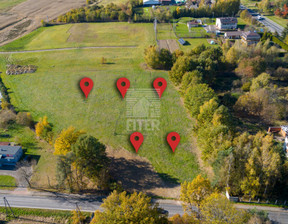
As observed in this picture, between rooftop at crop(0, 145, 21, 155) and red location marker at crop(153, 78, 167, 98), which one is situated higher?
red location marker at crop(153, 78, 167, 98)

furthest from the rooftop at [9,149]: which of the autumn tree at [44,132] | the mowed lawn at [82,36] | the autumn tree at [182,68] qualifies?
the mowed lawn at [82,36]

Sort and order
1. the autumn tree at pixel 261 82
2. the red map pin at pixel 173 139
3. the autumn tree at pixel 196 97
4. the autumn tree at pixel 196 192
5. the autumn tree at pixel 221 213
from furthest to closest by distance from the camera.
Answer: the autumn tree at pixel 261 82, the autumn tree at pixel 196 97, the red map pin at pixel 173 139, the autumn tree at pixel 196 192, the autumn tree at pixel 221 213

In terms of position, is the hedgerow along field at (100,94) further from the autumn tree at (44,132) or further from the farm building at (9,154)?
the farm building at (9,154)

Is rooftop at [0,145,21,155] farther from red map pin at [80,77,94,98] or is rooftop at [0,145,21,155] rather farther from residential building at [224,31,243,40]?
residential building at [224,31,243,40]

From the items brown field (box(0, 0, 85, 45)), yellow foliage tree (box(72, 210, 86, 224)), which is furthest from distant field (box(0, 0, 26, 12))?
yellow foliage tree (box(72, 210, 86, 224))

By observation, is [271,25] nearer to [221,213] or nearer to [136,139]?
[136,139]

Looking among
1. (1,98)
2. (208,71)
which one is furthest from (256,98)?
(1,98)
